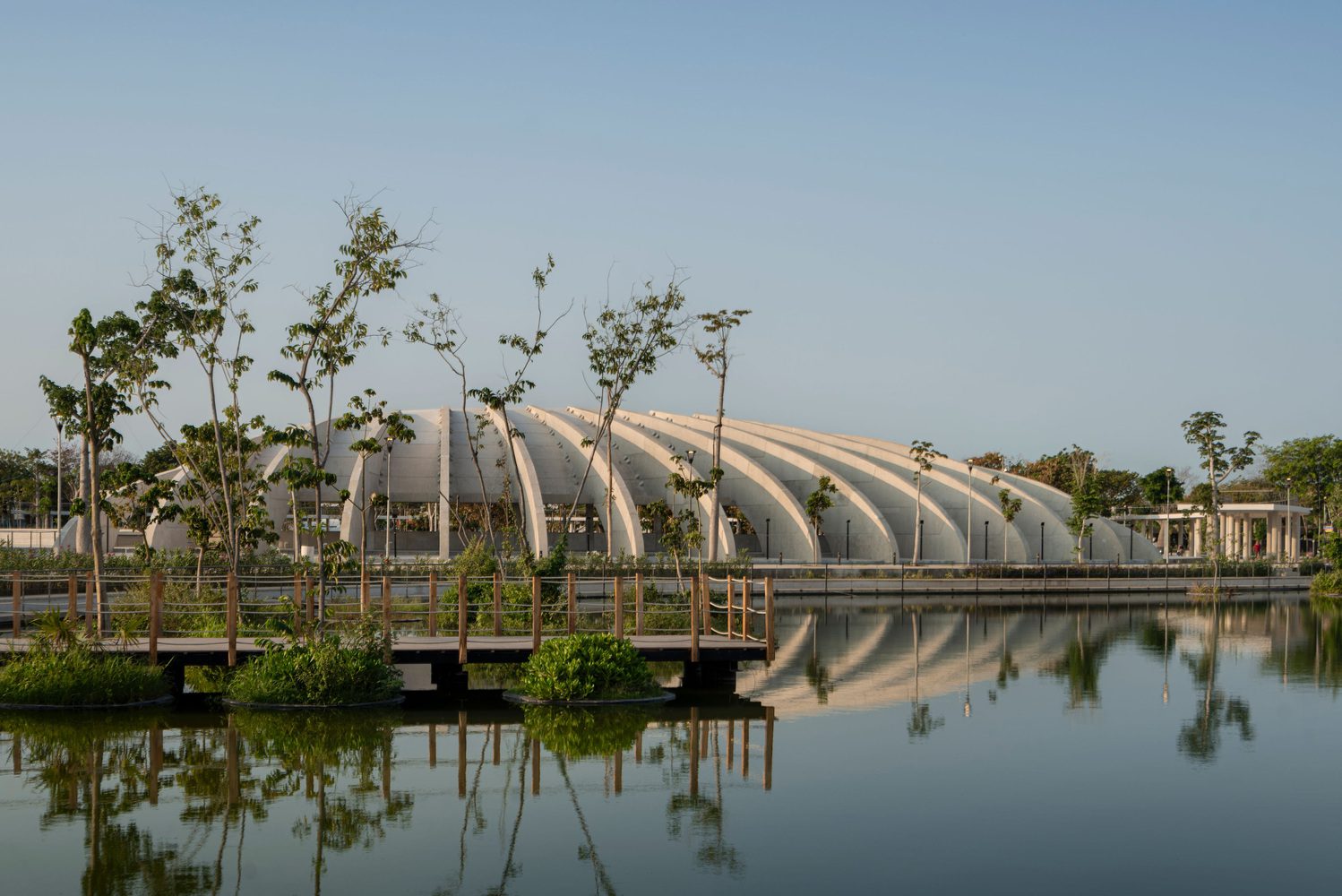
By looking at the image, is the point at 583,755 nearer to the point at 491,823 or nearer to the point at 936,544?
the point at 491,823

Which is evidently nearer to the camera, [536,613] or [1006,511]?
[536,613]

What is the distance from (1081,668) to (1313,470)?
73.8 metres

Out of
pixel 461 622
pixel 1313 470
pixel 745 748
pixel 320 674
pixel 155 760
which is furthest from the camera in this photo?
pixel 1313 470

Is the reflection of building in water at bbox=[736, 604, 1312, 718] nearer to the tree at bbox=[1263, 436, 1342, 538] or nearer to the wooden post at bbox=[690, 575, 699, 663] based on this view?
the wooden post at bbox=[690, 575, 699, 663]

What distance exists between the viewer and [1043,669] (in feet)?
80.3

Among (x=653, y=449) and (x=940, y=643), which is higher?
(x=653, y=449)

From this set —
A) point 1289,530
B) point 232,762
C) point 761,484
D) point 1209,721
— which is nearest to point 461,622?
point 232,762

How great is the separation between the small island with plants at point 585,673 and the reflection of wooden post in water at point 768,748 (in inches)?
72.5

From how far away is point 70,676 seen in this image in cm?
1839

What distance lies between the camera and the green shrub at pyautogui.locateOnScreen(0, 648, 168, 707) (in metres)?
18.3

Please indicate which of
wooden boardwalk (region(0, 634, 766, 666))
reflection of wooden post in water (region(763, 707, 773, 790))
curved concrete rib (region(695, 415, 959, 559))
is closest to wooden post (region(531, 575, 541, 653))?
wooden boardwalk (region(0, 634, 766, 666))

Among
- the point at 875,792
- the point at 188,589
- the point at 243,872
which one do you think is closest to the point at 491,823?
the point at 243,872

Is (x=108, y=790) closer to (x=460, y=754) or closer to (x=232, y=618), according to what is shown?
(x=460, y=754)

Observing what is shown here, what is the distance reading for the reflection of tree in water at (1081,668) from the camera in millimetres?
A: 20938
